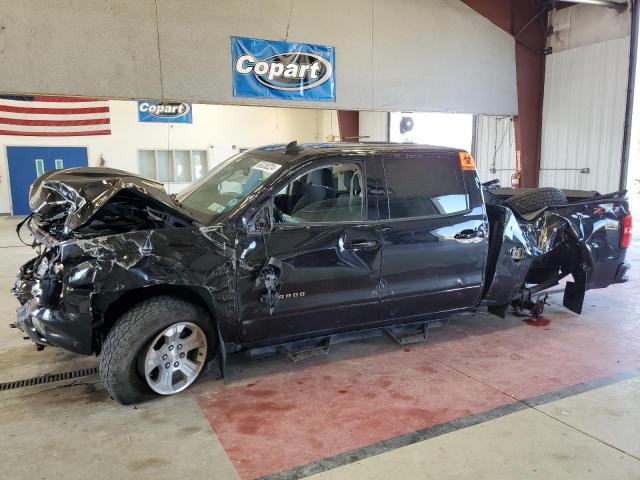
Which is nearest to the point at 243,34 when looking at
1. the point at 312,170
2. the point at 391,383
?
the point at 312,170

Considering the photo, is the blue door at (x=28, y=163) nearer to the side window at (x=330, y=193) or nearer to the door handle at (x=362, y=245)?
the side window at (x=330, y=193)

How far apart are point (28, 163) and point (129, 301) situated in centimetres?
1532

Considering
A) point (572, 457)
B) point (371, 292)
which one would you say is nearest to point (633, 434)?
point (572, 457)

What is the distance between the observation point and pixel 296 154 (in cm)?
362

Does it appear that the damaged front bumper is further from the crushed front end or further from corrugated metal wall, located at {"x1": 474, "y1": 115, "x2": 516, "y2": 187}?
corrugated metal wall, located at {"x1": 474, "y1": 115, "x2": 516, "y2": 187}

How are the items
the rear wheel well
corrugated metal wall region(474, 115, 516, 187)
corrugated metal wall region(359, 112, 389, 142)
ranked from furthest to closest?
corrugated metal wall region(359, 112, 389, 142) → corrugated metal wall region(474, 115, 516, 187) → the rear wheel well

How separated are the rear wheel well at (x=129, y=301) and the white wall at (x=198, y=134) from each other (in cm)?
1493

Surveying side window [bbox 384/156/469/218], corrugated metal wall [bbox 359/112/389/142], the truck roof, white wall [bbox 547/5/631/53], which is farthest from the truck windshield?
corrugated metal wall [bbox 359/112/389/142]

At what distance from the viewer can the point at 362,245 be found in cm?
361

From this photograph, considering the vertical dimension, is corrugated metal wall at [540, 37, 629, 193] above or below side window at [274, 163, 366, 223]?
above

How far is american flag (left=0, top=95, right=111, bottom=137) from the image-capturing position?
15383 millimetres

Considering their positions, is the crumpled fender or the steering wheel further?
the steering wheel

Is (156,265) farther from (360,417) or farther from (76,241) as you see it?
Answer: (360,417)

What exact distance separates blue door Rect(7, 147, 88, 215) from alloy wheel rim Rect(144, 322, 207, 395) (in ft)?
48.5
